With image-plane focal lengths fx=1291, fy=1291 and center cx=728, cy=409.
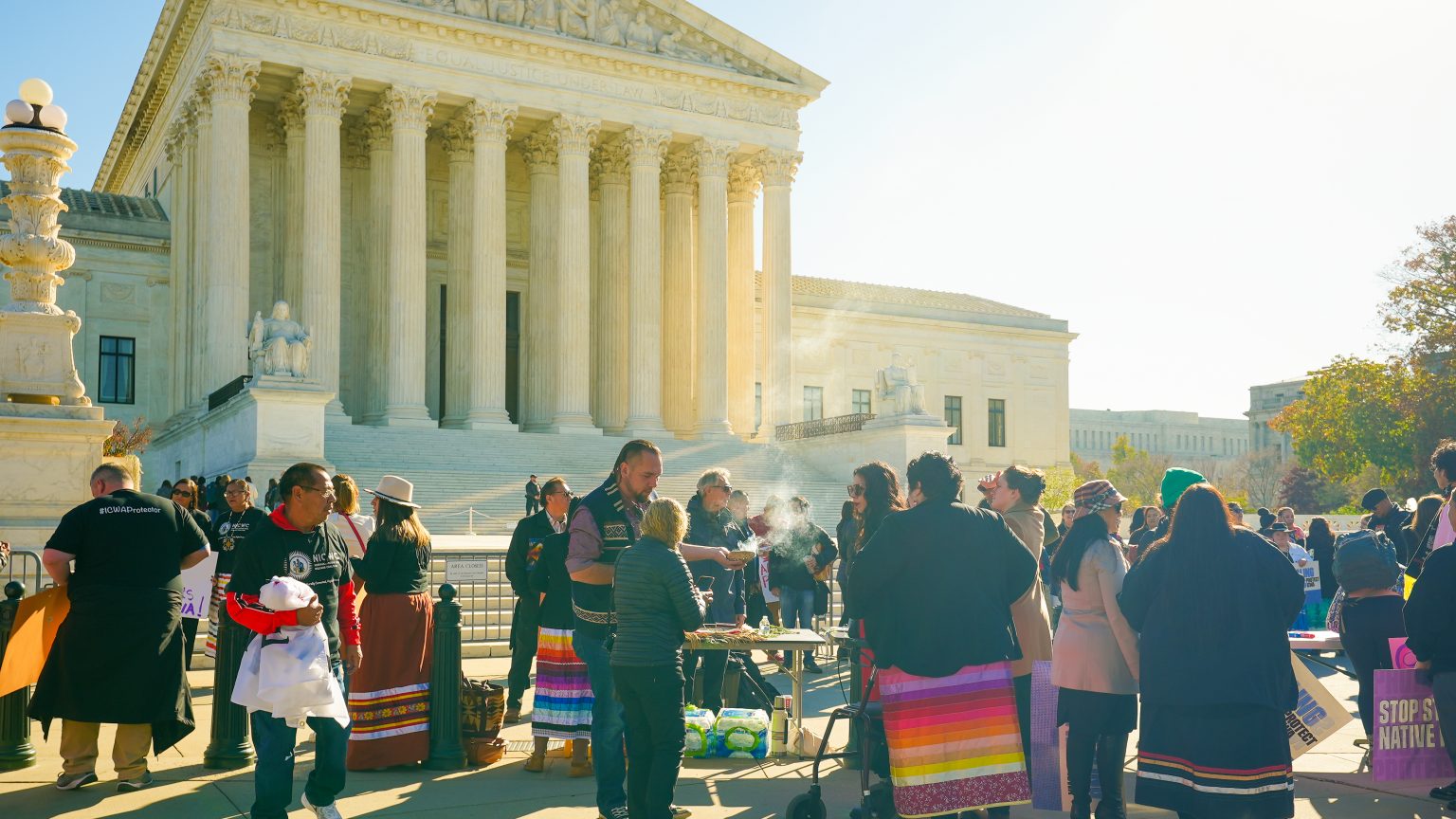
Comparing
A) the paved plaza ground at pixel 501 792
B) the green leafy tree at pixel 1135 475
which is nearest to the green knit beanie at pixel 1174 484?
the paved plaza ground at pixel 501 792

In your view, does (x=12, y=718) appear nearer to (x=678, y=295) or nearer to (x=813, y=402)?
(x=678, y=295)

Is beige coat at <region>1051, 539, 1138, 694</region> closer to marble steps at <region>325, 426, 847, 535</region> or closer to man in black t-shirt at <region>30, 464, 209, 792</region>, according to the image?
man in black t-shirt at <region>30, 464, 209, 792</region>

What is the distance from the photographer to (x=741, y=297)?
43.3m

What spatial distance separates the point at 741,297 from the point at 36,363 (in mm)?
31638

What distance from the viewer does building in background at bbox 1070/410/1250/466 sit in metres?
132

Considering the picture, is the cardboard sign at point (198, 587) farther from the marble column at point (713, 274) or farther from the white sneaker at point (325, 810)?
the marble column at point (713, 274)

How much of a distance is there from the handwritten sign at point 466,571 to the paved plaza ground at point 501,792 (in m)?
4.36

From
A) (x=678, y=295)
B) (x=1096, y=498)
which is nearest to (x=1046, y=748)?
(x=1096, y=498)

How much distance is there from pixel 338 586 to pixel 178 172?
3472 centimetres

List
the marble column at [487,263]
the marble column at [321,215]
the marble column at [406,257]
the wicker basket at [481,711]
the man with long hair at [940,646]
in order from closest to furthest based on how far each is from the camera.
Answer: the man with long hair at [940,646], the wicker basket at [481,711], the marble column at [321,215], the marble column at [406,257], the marble column at [487,263]

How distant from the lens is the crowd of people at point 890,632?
6504 mm

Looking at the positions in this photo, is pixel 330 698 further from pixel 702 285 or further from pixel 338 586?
pixel 702 285

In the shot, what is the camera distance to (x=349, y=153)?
1563 inches

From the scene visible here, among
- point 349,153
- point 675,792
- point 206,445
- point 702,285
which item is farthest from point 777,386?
point 675,792
